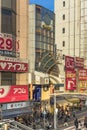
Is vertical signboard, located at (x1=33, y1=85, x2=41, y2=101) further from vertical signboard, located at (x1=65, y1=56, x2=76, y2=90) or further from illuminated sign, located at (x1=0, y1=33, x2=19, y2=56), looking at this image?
vertical signboard, located at (x1=65, y1=56, x2=76, y2=90)

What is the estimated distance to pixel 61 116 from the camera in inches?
2074

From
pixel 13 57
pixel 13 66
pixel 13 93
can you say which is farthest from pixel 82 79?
pixel 13 93

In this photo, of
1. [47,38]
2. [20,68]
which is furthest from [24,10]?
[47,38]

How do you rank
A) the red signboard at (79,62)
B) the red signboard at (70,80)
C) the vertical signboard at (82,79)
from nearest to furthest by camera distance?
the red signboard at (70,80)
the red signboard at (79,62)
the vertical signboard at (82,79)

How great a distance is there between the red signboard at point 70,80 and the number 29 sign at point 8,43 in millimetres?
21719

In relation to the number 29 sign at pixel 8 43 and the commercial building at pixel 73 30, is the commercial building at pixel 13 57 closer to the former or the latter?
the number 29 sign at pixel 8 43

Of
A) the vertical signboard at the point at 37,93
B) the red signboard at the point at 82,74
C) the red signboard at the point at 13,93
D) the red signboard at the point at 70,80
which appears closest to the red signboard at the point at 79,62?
the red signboard at the point at 82,74

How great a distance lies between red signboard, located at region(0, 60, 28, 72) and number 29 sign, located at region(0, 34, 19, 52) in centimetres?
153

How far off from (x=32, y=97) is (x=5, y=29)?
10822mm

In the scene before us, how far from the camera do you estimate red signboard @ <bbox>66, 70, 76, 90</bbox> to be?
61.4m

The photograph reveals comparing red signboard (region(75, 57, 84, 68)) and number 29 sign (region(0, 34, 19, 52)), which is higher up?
number 29 sign (region(0, 34, 19, 52))

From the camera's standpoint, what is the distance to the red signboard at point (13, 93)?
1500 inches

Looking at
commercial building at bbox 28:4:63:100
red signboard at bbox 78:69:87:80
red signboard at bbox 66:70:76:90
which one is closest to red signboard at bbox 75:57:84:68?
red signboard at bbox 78:69:87:80

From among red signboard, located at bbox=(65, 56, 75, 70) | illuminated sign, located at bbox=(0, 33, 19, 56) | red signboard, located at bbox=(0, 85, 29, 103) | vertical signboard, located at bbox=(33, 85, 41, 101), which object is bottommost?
vertical signboard, located at bbox=(33, 85, 41, 101)
